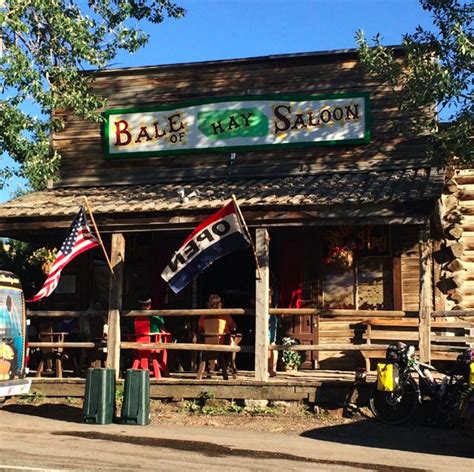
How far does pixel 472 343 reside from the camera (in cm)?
1155

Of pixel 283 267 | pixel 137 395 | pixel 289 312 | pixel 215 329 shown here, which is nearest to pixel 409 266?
pixel 283 267

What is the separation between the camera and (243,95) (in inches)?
578

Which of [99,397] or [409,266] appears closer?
[99,397]

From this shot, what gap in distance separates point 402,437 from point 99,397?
14.4 feet

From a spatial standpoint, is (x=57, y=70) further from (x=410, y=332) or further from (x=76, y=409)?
(x=410, y=332)

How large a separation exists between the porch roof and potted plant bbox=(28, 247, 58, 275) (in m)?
1.50

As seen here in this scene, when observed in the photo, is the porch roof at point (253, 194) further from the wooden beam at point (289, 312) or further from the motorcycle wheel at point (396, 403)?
the motorcycle wheel at point (396, 403)

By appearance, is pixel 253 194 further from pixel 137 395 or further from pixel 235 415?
pixel 137 395

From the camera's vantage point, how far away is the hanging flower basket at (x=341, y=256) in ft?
44.1

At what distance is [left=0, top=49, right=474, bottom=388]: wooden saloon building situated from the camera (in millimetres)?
12398

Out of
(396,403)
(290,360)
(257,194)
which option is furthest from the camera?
(290,360)

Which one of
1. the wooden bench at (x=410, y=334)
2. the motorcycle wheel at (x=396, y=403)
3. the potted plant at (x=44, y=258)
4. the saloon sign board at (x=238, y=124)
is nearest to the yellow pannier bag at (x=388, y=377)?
the motorcycle wheel at (x=396, y=403)

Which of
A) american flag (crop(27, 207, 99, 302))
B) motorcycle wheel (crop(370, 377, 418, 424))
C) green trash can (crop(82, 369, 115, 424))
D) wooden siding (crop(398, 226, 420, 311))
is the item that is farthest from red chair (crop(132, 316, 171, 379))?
wooden siding (crop(398, 226, 420, 311))

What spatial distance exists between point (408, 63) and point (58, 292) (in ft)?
28.1
